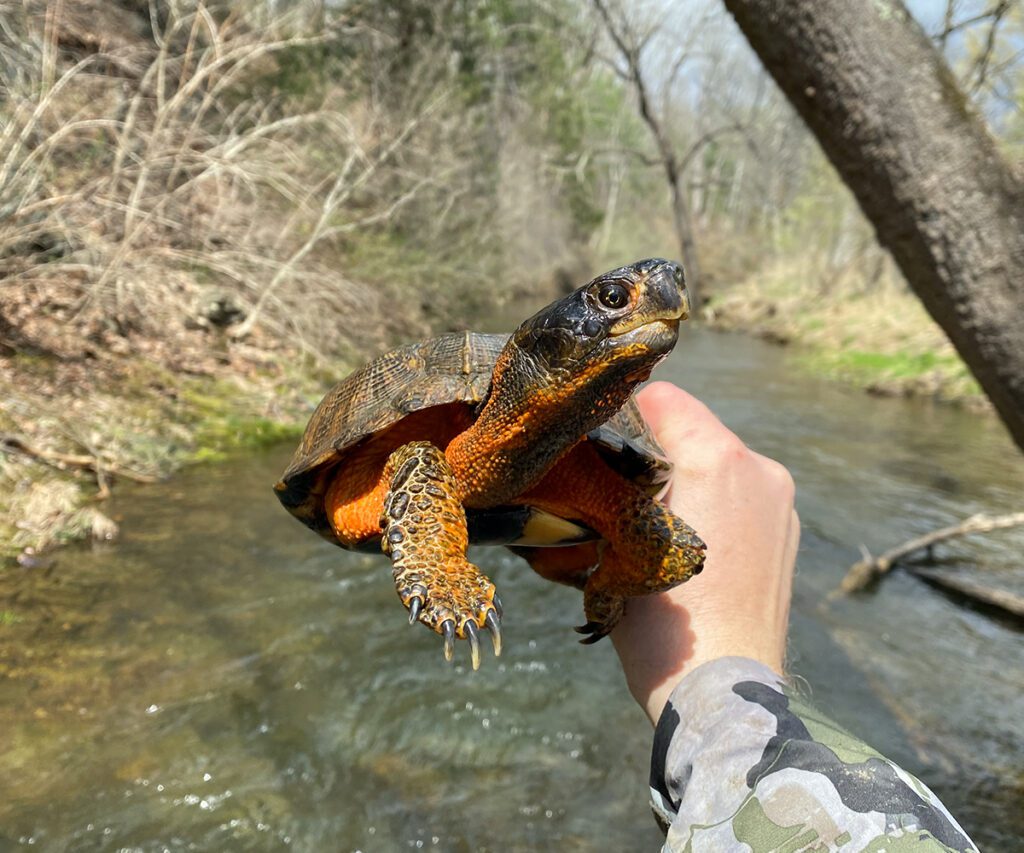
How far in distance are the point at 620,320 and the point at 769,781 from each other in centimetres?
73

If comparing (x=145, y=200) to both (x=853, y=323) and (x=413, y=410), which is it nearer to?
(x=413, y=410)

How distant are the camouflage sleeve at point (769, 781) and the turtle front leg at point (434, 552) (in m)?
0.41

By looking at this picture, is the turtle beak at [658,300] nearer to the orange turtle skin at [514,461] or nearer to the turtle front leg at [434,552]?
the orange turtle skin at [514,461]

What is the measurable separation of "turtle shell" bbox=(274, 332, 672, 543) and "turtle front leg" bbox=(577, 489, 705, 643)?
0.40ft

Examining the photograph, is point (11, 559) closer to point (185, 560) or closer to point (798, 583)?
point (185, 560)

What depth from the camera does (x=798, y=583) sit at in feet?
15.4

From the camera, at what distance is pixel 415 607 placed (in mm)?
1102

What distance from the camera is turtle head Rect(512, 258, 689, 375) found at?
3.44 feet

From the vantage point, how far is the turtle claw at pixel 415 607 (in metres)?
1.10

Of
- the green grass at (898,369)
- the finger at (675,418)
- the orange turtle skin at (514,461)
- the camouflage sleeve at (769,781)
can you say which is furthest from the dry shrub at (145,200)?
the green grass at (898,369)

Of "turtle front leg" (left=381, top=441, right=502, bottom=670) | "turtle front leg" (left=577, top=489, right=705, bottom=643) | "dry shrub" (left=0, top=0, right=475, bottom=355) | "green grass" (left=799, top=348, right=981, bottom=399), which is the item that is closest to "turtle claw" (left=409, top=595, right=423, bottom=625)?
"turtle front leg" (left=381, top=441, right=502, bottom=670)

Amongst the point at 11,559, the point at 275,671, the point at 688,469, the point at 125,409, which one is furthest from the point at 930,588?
the point at 125,409

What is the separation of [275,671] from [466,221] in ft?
31.6

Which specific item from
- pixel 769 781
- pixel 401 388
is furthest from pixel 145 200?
pixel 769 781
